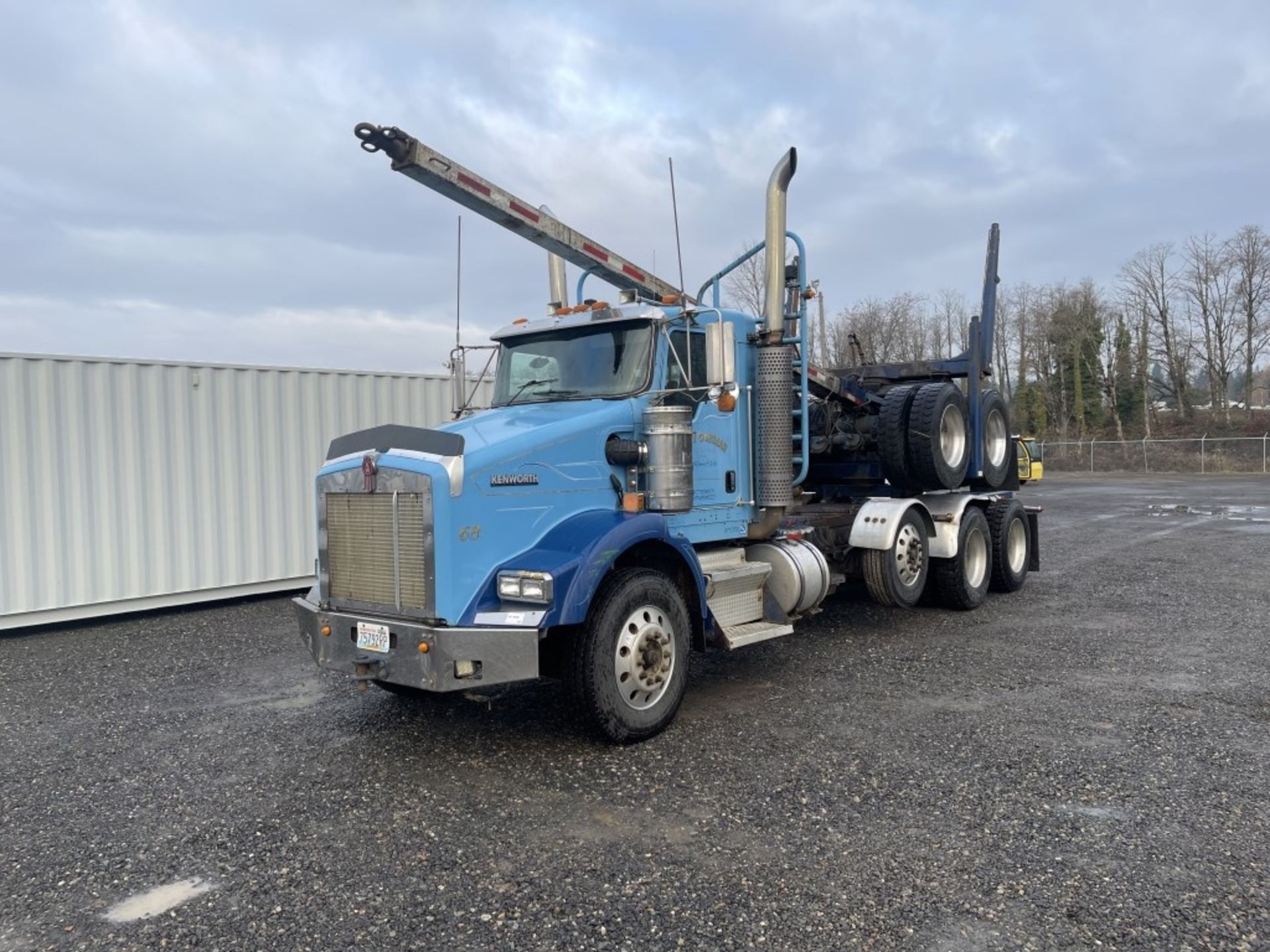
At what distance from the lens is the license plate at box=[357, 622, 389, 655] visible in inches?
179

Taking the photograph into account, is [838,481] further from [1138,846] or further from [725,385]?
[1138,846]

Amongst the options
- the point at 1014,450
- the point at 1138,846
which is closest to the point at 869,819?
the point at 1138,846

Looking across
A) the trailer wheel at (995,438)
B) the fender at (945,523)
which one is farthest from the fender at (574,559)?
the trailer wheel at (995,438)

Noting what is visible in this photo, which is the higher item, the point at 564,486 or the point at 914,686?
the point at 564,486

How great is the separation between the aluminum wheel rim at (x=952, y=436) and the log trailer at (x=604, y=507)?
44cm

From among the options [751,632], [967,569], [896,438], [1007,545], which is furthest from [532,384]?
[1007,545]

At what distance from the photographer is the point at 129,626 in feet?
29.1

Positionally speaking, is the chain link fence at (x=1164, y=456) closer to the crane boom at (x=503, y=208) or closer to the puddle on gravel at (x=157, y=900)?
the crane boom at (x=503, y=208)

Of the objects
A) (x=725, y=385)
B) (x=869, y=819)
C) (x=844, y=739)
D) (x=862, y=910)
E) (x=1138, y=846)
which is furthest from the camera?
(x=725, y=385)

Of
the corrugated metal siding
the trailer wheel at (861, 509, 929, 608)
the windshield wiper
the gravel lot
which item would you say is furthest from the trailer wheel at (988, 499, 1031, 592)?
the corrugated metal siding

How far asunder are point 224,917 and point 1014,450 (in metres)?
9.32

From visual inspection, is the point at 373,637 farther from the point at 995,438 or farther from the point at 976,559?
the point at 995,438

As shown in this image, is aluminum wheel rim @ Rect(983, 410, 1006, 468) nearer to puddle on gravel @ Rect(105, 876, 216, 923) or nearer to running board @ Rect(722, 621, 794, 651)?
running board @ Rect(722, 621, 794, 651)

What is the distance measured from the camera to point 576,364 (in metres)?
5.91
